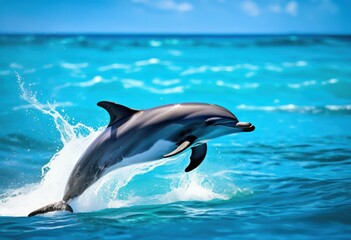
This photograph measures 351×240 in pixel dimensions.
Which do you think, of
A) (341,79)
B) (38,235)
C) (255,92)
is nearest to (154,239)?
(38,235)

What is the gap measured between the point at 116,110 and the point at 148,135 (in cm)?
51

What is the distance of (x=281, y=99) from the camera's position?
23.0m

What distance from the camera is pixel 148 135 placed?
695cm

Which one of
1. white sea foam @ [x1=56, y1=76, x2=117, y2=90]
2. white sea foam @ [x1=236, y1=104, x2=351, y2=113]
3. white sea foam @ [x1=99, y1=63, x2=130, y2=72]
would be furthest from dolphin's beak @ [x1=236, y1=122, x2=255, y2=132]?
white sea foam @ [x1=99, y1=63, x2=130, y2=72]

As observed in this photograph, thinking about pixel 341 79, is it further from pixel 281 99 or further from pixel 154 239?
pixel 154 239

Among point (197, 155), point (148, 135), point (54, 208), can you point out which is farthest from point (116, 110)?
point (54, 208)

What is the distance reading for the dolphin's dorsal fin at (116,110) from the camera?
7.05 m

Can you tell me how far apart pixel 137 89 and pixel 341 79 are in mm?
9573

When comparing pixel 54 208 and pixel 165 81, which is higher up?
pixel 165 81

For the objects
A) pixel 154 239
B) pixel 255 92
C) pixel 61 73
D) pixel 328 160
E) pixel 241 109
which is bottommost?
pixel 154 239

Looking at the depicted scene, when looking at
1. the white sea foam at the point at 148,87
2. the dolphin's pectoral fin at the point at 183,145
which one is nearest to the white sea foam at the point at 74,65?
the white sea foam at the point at 148,87

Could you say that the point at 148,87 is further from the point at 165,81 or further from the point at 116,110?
the point at 116,110

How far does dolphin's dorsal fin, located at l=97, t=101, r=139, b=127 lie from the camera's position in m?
7.05

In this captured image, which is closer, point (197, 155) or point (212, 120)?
point (212, 120)
